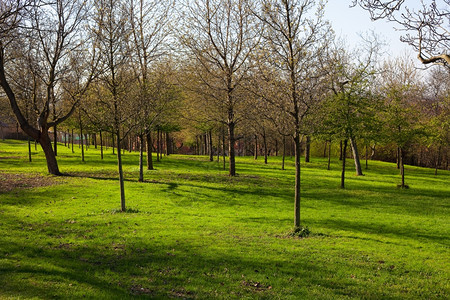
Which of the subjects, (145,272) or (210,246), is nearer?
(145,272)

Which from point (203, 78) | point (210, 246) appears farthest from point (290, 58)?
point (203, 78)

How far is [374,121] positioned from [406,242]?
14647 millimetres

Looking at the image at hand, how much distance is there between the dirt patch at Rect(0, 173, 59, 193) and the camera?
1872 cm

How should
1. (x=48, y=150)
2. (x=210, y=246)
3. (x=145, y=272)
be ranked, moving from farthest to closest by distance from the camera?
(x=48, y=150) < (x=210, y=246) < (x=145, y=272)

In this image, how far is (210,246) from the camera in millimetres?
9695

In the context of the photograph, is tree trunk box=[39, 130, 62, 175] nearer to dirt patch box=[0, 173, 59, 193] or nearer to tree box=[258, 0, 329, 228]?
dirt patch box=[0, 173, 59, 193]

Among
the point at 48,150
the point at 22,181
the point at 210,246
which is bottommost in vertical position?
the point at 210,246

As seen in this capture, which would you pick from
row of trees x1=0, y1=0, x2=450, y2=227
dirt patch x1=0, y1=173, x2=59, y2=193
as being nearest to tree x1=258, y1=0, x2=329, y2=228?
row of trees x1=0, y1=0, x2=450, y2=227

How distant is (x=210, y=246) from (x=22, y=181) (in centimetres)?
1605

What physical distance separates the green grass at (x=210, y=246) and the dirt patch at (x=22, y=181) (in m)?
0.87

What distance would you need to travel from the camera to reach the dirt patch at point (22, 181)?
1872cm

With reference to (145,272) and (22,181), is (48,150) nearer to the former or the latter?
(22,181)

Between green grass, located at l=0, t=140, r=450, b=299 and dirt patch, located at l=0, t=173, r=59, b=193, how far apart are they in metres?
0.87

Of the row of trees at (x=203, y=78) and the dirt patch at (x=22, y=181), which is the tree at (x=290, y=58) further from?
the dirt patch at (x=22, y=181)
